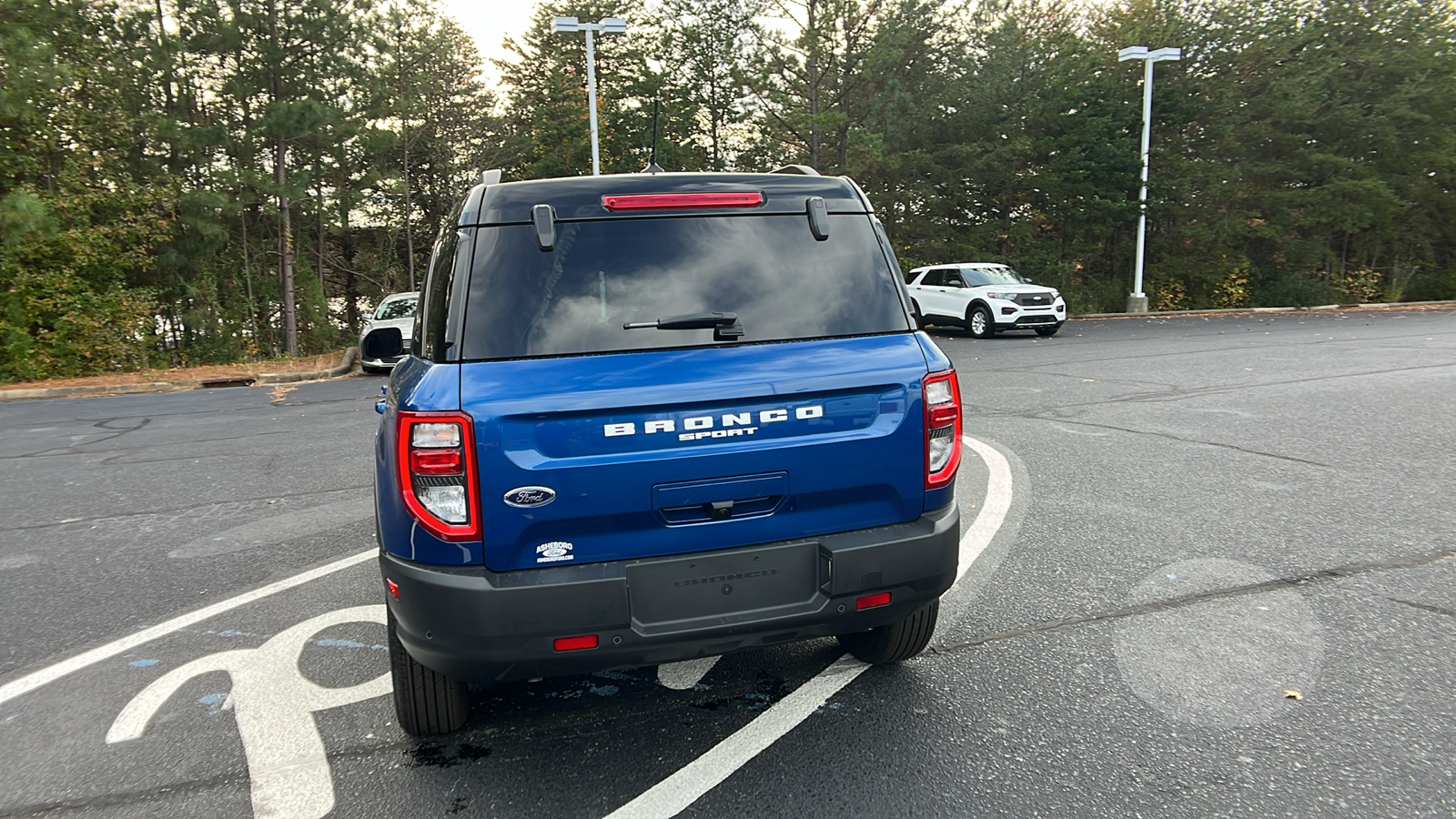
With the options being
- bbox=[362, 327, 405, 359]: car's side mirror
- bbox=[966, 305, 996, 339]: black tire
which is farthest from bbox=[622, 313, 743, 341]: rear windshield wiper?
bbox=[966, 305, 996, 339]: black tire

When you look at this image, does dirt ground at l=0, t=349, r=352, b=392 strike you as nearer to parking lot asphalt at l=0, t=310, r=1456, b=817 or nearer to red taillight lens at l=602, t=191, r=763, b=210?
parking lot asphalt at l=0, t=310, r=1456, b=817

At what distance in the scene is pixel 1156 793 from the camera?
2605mm

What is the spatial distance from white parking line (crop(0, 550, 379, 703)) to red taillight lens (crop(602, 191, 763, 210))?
3185 mm

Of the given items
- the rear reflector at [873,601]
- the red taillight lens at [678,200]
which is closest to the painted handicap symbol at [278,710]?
the rear reflector at [873,601]

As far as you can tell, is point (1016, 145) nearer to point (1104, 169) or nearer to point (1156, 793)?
point (1104, 169)

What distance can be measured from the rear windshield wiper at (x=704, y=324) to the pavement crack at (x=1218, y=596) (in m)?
1.78

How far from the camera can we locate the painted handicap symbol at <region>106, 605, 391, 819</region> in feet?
8.96

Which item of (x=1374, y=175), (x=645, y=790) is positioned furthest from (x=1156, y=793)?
(x=1374, y=175)

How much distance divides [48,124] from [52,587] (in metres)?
17.6

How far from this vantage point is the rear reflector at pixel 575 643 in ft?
8.09

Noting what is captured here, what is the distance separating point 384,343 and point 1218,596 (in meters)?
4.12

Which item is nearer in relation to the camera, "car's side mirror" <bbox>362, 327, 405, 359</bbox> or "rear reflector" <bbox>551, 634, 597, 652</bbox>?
"rear reflector" <bbox>551, 634, 597, 652</bbox>

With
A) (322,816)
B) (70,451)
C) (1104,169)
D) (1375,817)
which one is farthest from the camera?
(1104,169)

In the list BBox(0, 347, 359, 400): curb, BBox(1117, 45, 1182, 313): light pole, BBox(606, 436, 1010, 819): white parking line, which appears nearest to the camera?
BBox(606, 436, 1010, 819): white parking line
